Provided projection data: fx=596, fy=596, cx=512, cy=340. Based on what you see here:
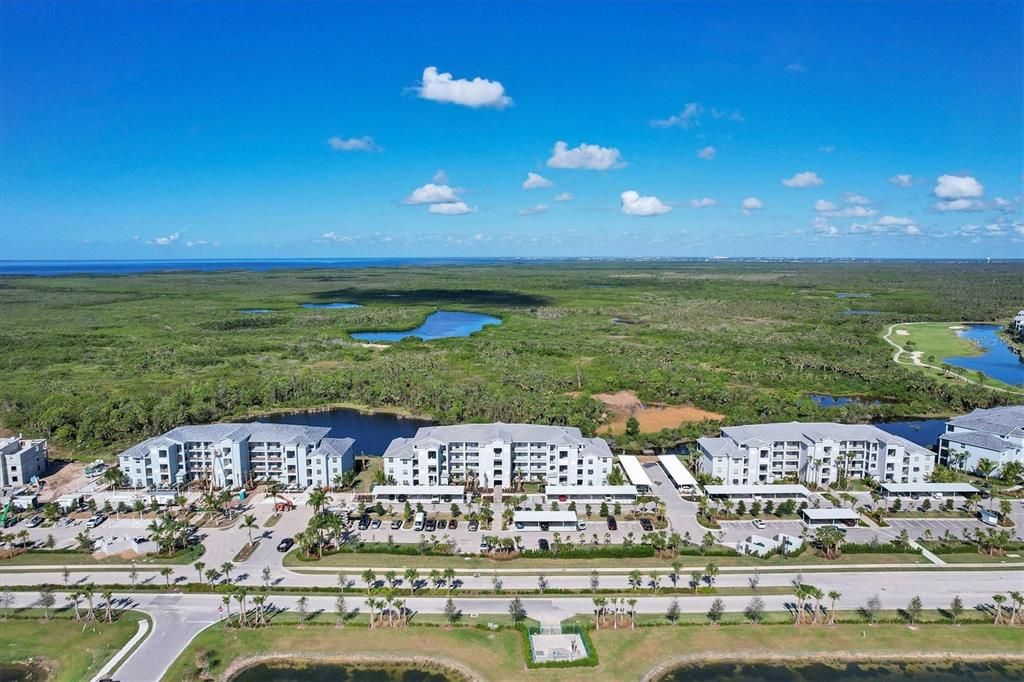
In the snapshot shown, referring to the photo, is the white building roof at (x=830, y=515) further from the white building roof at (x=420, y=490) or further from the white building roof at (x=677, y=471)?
the white building roof at (x=420, y=490)

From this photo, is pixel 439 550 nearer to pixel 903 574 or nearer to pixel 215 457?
pixel 215 457

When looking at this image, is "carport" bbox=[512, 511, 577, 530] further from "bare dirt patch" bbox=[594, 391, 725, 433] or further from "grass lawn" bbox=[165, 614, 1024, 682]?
"bare dirt patch" bbox=[594, 391, 725, 433]

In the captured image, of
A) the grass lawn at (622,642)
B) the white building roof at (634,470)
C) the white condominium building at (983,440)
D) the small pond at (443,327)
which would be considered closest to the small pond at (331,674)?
the grass lawn at (622,642)

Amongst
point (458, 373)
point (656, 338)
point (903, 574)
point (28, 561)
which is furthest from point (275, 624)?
point (656, 338)

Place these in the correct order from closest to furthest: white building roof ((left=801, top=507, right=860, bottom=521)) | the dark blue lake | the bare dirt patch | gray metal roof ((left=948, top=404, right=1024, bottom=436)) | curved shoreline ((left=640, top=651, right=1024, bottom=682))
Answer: curved shoreline ((left=640, top=651, right=1024, bottom=682))
white building roof ((left=801, top=507, right=860, bottom=521))
gray metal roof ((left=948, top=404, right=1024, bottom=436))
the bare dirt patch
the dark blue lake

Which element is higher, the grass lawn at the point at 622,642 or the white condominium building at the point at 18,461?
the white condominium building at the point at 18,461

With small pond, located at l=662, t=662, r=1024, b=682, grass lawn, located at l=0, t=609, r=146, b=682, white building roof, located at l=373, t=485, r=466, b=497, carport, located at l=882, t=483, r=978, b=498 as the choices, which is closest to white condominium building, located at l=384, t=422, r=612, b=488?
white building roof, located at l=373, t=485, r=466, b=497
